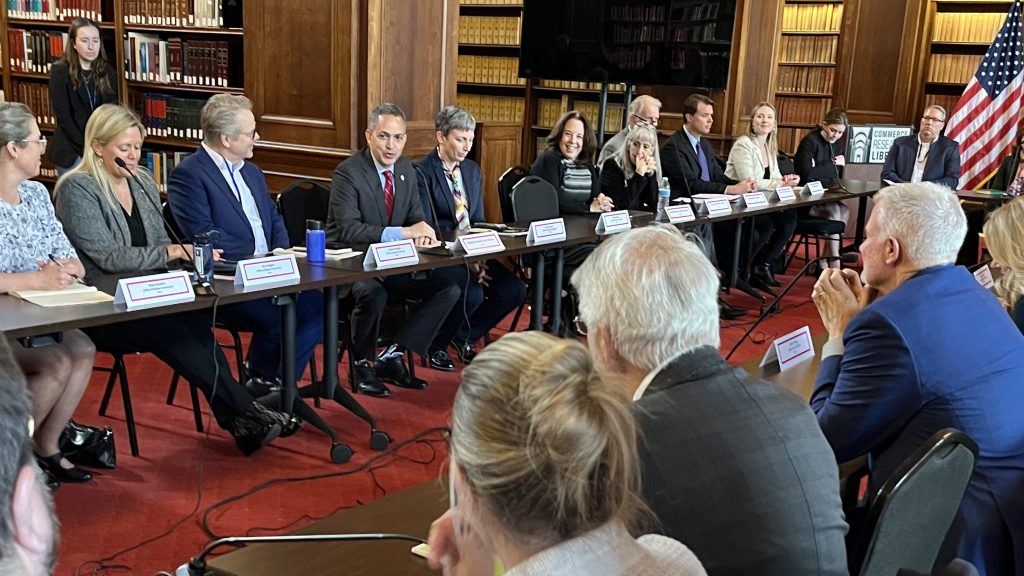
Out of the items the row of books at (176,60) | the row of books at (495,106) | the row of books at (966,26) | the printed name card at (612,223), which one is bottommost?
the printed name card at (612,223)

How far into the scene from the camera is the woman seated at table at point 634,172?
572cm

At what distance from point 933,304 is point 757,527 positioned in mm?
892

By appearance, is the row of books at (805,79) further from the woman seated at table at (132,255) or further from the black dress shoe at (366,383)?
the woman seated at table at (132,255)

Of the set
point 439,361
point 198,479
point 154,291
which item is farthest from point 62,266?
point 439,361

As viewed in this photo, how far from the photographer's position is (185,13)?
21.4ft

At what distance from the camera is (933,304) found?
2.10 m

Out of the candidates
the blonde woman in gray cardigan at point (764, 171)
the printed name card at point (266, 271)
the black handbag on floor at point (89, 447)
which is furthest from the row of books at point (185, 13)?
the black handbag on floor at point (89, 447)

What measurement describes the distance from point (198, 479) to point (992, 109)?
7765 millimetres

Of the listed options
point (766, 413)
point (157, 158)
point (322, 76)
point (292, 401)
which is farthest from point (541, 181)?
point (766, 413)

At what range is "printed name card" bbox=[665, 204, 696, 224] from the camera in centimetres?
518

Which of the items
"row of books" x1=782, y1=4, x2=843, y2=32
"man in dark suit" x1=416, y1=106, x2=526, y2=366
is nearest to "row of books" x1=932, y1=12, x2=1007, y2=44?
"row of books" x1=782, y1=4, x2=843, y2=32

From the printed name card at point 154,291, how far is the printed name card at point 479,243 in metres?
1.21

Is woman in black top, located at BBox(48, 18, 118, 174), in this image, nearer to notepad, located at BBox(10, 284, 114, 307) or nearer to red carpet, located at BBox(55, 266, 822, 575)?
red carpet, located at BBox(55, 266, 822, 575)

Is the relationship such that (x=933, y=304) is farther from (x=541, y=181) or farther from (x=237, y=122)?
(x=541, y=181)
